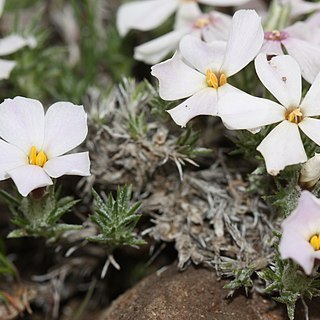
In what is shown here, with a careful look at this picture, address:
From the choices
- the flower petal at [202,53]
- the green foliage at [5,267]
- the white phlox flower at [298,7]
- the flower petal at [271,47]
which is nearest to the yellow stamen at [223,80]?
the flower petal at [202,53]

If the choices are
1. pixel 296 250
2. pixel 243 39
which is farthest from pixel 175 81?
pixel 296 250

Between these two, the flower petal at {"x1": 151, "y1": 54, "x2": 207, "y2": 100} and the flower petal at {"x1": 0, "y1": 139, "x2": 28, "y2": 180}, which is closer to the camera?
the flower petal at {"x1": 0, "y1": 139, "x2": 28, "y2": 180}

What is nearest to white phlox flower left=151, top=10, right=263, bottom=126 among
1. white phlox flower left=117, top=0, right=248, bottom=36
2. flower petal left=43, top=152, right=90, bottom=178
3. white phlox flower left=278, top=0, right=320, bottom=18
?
flower petal left=43, top=152, right=90, bottom=178

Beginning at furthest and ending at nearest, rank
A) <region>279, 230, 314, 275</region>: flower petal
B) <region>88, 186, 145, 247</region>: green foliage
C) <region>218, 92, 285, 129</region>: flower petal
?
<region>88, 186, 145, 247</region>: green foliage
<region>218, 92, 285, 129</region>: flower petal
<region>279, 230, 314, 275</region>: flower petal

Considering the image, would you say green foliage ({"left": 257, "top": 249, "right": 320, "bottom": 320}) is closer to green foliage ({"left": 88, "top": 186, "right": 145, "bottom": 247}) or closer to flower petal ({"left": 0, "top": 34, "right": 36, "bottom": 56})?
green foliage ({"left": 88, "top": 186, "right": 145, "bottom": 247})

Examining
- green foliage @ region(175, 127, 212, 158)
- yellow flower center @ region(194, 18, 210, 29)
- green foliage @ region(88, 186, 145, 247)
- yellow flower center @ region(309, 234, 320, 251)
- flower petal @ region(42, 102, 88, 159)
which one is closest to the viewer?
yellow flower center @ region(309, 234, 320, 251)

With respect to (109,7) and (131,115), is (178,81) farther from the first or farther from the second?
(109,7)
